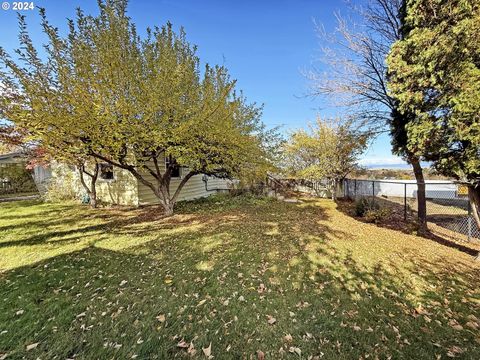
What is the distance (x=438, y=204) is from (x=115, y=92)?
48.1ft

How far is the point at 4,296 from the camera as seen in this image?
125 inches

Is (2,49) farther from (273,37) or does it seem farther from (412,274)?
(412,274)

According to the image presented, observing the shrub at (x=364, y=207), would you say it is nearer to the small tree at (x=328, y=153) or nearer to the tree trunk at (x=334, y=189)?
the small tree at (x=328, y=153)

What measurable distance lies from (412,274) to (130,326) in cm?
451

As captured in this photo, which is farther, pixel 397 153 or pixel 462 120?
pixel 397 153

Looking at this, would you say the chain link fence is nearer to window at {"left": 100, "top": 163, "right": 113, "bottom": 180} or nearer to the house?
the house

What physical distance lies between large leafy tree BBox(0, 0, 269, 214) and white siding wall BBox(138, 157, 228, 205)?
3484 mm

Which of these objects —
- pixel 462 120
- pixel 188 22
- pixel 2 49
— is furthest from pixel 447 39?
pixel 2 49

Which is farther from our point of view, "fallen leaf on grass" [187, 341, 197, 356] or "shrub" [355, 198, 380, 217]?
"shrub" [355, 198, 380, 217]

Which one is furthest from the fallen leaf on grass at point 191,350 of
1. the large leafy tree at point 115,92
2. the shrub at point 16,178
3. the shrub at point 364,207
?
the shrub at point 16,178

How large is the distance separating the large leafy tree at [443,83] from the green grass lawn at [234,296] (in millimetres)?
2206

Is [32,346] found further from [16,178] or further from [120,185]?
[16,178]

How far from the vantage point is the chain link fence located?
6695mm

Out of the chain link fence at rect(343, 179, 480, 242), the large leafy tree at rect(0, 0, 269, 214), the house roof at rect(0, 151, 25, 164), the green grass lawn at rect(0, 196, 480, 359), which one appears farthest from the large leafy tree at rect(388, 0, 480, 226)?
the house roof at rect(0, 151, 25, 164)
